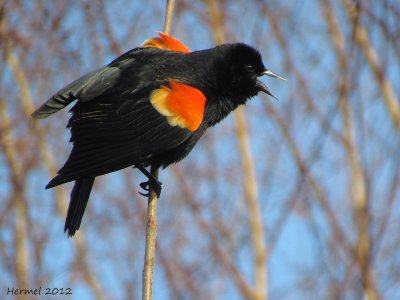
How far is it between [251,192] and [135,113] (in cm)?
329

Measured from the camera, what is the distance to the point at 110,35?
22.4 feet

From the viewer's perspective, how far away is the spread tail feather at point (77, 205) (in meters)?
4.17

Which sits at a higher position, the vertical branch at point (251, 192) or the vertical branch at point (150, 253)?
the vertical branch at point (251, 192)

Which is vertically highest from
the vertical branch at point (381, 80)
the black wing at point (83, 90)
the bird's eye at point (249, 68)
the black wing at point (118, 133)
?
the vertical branch at point (381, 80)

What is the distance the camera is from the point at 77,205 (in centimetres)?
423

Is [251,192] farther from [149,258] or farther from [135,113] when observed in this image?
[149,258]

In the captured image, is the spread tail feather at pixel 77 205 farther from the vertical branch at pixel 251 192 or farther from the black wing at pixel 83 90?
the vertical branch at pixel 251 192

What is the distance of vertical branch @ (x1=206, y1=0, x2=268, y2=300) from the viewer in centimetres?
715

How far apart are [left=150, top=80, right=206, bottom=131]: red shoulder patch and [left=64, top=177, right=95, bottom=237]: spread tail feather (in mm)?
589

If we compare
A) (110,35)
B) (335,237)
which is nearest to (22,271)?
(110,35)

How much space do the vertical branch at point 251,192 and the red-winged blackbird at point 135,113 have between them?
2796 millimetres

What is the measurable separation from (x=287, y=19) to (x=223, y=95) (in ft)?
10.6

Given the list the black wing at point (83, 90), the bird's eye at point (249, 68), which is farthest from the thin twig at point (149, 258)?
the bird's eye at point (249, 68)

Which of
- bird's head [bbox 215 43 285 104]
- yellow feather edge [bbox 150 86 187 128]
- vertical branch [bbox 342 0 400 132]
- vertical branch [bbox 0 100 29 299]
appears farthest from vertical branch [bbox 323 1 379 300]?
vertical branch [bbox 0 100 29 299]
